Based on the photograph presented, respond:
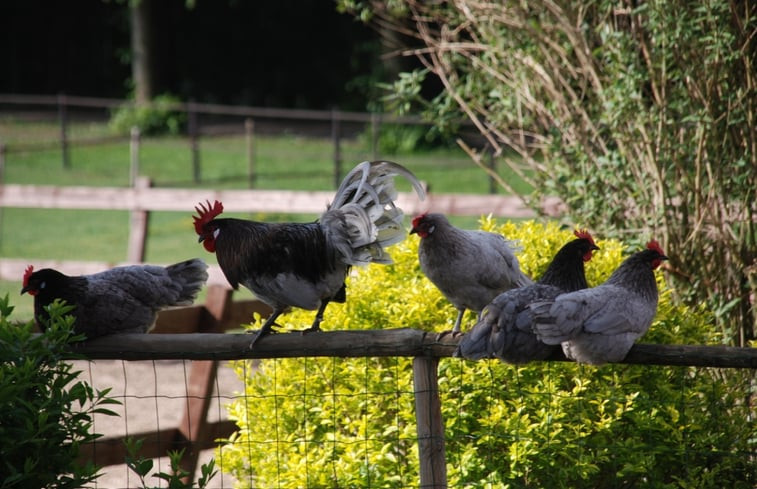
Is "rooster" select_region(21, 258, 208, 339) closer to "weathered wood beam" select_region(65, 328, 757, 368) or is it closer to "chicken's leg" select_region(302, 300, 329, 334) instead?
"weathered wood beam" select_region(65, 328, 757, 368)

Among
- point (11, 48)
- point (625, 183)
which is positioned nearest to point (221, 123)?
point (11, 48)

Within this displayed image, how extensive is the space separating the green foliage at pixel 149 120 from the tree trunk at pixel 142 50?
71 cm

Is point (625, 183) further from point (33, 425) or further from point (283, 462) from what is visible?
point (33, 425)

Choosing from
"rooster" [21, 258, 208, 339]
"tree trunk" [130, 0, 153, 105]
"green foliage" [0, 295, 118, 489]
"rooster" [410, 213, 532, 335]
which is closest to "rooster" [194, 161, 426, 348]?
"rooster" [410, 213, 532, 335]

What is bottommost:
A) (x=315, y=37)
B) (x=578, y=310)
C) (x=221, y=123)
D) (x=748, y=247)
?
(x=578, y=310)

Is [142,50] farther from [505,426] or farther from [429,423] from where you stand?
[429,423]

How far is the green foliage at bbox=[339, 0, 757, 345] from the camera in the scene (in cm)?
559

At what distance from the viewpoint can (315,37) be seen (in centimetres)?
3077

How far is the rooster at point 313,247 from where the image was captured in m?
4.19

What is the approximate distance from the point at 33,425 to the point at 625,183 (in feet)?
13.6

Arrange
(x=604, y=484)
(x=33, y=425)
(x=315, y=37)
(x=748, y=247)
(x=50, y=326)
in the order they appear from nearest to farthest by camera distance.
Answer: (x=33, y=425)
(x=50, y=326)
(x=604, y=484)
(x=748, y=247)
(x=315, y=37)

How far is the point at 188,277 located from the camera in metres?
4.64

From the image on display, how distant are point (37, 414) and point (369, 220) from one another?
5.31 feet

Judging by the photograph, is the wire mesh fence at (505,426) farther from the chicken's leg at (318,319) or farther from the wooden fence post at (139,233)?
the wooden fence post at (139,233)
